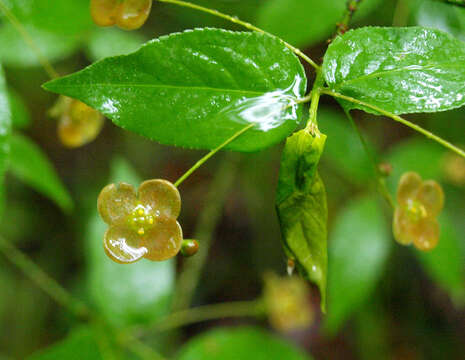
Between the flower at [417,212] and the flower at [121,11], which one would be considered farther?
the flower at [417,212]

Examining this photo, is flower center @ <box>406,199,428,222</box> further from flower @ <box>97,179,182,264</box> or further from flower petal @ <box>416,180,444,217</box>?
flower @ <box>97,179,182,264</box>

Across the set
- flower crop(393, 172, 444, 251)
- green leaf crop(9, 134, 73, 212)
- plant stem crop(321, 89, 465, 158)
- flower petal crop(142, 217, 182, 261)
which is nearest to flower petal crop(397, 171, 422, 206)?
flower crop(393, 172, 444, 251)

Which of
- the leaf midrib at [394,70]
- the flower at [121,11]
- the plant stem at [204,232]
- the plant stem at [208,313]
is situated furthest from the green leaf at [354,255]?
the flower at [121,11]

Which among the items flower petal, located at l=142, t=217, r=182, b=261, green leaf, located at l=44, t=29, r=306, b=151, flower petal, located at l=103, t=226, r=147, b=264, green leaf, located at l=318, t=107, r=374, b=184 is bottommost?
green leaf, located at l=318, t=107, r=374, b=184

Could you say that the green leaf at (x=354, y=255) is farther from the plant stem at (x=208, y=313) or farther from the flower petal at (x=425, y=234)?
the flower petal at (x=425, y=234)

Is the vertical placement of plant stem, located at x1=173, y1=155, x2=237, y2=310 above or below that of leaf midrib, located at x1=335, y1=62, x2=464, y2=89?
below

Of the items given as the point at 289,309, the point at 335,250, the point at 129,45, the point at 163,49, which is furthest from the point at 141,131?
the point at 289,309

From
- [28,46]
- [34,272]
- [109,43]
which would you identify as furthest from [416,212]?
[34,272]
